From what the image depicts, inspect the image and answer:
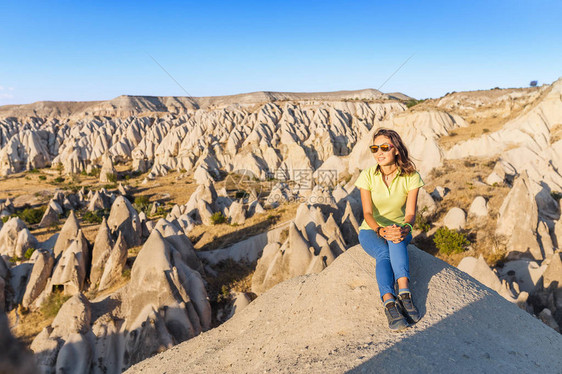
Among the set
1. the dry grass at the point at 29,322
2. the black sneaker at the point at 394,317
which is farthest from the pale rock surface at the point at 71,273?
the black sneaker at the point at 394,317

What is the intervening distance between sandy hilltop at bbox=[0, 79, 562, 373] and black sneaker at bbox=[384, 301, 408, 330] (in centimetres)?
7

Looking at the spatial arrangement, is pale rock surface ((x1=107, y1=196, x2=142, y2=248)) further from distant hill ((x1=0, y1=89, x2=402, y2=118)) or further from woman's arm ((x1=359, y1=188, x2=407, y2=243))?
distant hill ((x1=0, y1=89, x2=402, y2=118))

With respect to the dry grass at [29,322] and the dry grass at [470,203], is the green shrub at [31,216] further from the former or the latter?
the dry grass at [470,203]

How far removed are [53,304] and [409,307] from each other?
42.4 feet

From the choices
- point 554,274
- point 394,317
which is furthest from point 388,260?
point 554,274

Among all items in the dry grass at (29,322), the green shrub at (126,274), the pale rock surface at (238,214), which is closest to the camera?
the dry grass at (29,322)

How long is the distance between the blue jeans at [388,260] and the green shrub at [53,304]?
1202 cm

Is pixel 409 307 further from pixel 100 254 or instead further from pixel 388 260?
pixel 100 254

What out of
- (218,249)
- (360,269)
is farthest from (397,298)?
(218,249)

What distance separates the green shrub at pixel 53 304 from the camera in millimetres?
11312

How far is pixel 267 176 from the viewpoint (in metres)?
52.1

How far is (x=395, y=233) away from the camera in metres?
3.65

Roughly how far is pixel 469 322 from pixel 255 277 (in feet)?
29.9

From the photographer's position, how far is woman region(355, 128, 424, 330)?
3541 mm
